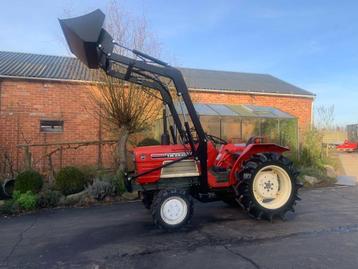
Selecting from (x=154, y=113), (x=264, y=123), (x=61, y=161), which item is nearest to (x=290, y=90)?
(x=264, y=123)

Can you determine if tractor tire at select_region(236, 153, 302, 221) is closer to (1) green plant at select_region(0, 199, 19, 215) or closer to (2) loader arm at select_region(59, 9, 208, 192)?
(2) loader arm at select_region(59, 9, 208, 192)

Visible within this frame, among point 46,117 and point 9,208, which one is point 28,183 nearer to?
point 9,208

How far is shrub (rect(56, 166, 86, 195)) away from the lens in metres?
10.8

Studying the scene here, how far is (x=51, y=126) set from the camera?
15758 mm

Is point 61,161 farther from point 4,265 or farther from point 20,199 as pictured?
point 4,265

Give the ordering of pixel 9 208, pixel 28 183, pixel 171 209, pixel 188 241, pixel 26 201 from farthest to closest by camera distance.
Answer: pixel 28 183 → pixel 26 201 → pixel 9 208 → pixel 171 209 → pixel 188 241

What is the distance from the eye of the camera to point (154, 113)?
1257cm

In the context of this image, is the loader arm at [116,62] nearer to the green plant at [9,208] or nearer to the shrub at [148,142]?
the green plant at [9,208]

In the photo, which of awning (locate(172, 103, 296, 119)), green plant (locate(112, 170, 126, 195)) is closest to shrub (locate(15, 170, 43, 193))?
green plant (locate(112, 170, 126, 195))

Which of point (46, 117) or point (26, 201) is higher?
point (46, 117)

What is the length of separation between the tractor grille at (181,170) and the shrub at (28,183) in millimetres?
4862

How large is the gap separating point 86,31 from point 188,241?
12.1 ft

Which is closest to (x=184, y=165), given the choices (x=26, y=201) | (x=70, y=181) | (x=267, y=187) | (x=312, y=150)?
(x=267, y=187)

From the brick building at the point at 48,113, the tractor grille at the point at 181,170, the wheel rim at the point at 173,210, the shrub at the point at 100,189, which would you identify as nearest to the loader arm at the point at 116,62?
the tractor grille at the point at 181,170
